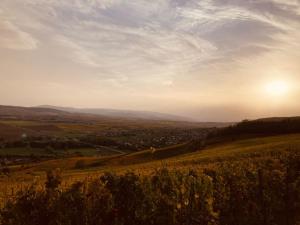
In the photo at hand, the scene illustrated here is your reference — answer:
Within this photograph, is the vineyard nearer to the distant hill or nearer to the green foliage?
the green foliage

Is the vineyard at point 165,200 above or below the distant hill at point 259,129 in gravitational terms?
below

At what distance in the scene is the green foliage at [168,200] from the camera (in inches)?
595

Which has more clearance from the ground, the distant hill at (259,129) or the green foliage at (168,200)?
the distant hill at (259,129)

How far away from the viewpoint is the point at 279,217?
2072cm

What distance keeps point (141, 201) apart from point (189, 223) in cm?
263

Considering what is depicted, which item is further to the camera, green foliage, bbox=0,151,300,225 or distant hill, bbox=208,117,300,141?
distant hill, bbox=208,117,300,141

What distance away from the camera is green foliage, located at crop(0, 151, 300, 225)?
1510 cm

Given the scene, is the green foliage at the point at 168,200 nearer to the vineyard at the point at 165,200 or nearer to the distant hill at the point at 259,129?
the vineyard at the point at 165,200

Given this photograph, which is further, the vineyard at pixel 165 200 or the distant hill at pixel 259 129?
the distant hill at pixel 259 129

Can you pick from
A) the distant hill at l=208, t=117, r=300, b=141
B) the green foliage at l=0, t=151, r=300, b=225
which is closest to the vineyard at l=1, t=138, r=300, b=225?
the green foliage at l=0, t=151, r=300, b=225

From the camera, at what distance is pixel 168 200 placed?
16.7m

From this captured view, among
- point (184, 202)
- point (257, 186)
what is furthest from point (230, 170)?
point (184, 202)

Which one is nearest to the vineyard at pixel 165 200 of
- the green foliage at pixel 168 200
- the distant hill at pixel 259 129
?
the green foliage at pixel 168 200

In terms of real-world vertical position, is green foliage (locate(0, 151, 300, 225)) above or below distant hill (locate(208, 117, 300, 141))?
below
